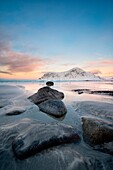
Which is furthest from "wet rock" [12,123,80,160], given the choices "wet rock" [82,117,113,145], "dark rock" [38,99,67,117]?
"dark rock" [38,99,67,117]

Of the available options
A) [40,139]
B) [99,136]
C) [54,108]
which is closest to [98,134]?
[99,136]

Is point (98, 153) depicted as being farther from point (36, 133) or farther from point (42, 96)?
point (42, 96)

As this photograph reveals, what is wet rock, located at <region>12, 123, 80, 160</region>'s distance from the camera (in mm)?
3203

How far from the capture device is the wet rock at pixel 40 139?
10.5ft

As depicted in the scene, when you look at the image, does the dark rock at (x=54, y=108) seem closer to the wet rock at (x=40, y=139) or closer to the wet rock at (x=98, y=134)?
the wet rock at (x=40, y=139)

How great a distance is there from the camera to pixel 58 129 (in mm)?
4055

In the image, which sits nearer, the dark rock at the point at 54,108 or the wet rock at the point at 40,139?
the wet rock at the point at 40,139

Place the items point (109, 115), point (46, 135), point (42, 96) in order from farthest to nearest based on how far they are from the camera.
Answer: point (42, 96) → point (109, 115) → point (46, 135)

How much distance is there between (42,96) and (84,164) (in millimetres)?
7227

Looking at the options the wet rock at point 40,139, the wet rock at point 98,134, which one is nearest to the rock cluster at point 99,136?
the wet rock at point 98,134

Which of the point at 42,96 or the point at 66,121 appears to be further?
the point at 42,96

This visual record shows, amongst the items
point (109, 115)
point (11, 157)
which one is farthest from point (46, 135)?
point (109, 115)

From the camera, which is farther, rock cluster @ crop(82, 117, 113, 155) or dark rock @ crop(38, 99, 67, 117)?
dark rock @ crop(38, 99, 67, 117)

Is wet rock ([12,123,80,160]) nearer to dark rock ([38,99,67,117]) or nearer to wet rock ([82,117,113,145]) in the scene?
wet rock ([82,117,113,145])
